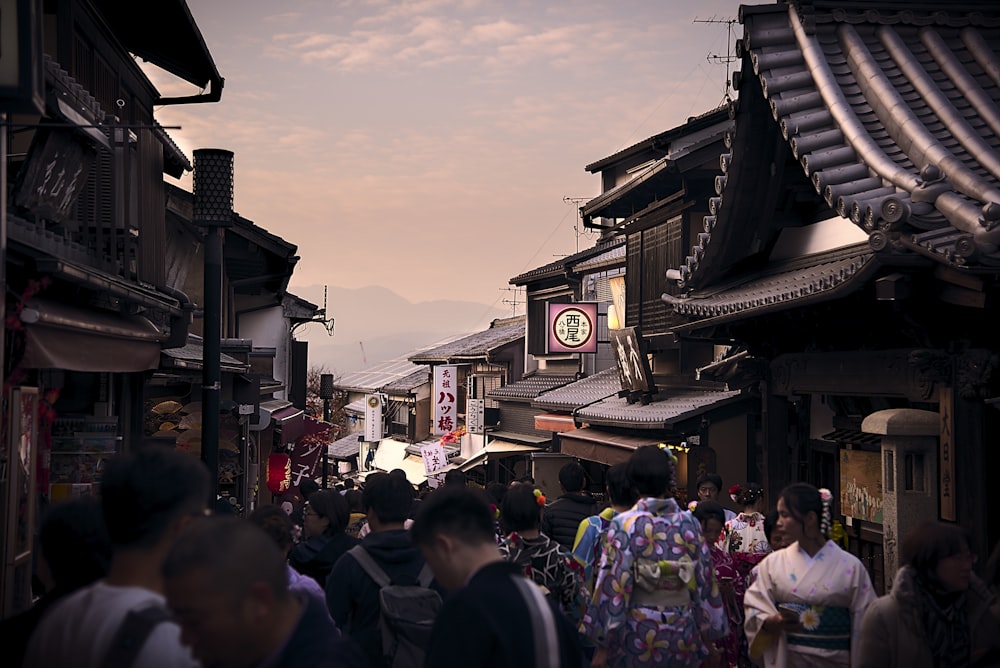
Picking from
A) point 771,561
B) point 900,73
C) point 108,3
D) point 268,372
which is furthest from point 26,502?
point 268,372

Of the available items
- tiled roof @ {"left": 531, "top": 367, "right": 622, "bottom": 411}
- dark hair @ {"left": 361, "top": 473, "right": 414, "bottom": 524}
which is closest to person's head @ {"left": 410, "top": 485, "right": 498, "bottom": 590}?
dark hair @ {"left": 361, "top": 473, "right": 414, "bottom": 524}

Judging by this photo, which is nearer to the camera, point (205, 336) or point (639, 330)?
point (205, 336)

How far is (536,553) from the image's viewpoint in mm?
7023

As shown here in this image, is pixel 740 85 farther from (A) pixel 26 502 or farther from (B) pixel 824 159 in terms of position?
(A) pixel 26 502

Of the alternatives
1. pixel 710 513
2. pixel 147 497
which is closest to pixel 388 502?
pixel 147 497

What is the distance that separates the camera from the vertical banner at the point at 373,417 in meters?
51.0

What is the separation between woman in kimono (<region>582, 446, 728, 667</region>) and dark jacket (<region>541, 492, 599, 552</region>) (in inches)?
56.5

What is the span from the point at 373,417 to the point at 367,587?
45621mm

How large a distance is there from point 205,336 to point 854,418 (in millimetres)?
7638

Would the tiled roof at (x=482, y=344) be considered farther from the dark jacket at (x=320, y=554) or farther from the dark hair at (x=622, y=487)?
the dark hair at (x=622, y=487)

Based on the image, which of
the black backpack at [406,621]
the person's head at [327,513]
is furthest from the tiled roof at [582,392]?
the black backpack at [406,621]

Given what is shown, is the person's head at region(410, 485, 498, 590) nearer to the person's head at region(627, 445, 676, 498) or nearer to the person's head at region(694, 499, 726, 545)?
the person's head at region(627, 445, 676, 498)

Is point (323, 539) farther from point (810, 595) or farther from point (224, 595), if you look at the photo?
point (224, 595)

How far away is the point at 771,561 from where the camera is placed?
6.82 m
